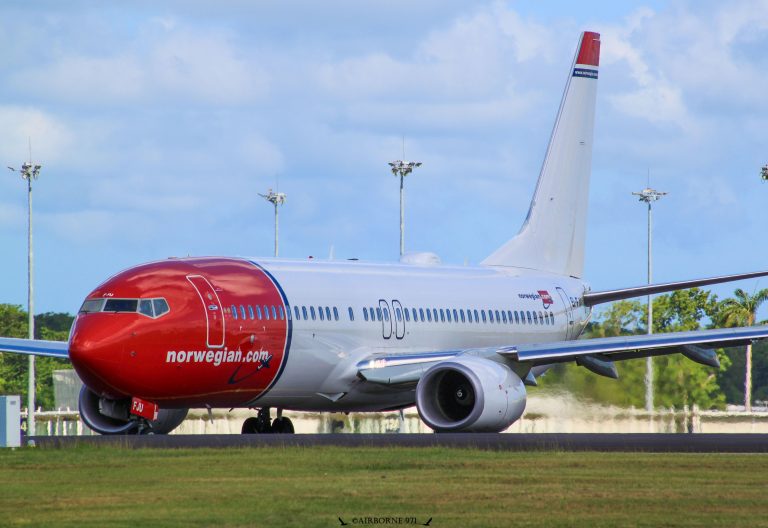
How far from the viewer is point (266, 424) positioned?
36.9 m

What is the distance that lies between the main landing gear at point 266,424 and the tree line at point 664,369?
6.56 m

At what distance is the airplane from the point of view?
101 ft

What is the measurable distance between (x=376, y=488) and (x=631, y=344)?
1610cm

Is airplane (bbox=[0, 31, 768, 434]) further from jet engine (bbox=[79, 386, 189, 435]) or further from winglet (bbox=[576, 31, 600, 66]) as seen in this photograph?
winglet (bbox=[576, 31, 600, 66])

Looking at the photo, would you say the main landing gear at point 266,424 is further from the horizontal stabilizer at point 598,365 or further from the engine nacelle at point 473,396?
the horizontal stabilizer at point 598,365

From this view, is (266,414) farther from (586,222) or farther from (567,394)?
(586,222)

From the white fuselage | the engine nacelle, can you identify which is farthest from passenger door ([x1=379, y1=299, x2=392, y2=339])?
the engine nacelle

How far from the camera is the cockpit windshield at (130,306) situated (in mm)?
30719

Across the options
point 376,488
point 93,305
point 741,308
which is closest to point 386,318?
point 93,305

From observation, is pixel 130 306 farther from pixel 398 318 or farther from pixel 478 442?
pixel 398 318

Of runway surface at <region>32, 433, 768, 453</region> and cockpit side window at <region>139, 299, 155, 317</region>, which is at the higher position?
cockpit side window at <region>139, 299, 155, 317</region>

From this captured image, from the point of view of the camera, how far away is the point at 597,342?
34.7 metres

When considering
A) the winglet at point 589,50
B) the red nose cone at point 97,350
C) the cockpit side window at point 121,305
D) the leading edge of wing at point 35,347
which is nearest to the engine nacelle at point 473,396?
the cockpit side window at point 121,305

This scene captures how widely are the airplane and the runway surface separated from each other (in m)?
1.60
